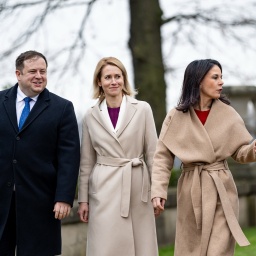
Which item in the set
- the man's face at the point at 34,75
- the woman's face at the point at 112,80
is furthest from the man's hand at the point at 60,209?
the woman's face at the point at 112,80

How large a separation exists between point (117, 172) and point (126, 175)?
9 cm

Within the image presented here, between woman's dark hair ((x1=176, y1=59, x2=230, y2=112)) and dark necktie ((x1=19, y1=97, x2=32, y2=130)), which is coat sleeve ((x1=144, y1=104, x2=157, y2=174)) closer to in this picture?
woman's dark hair ((x1=176, y1=59, x2=230, y2=112))

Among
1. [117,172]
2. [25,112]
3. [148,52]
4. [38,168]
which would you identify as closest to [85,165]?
[117,172]

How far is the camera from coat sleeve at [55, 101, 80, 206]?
7.60 m

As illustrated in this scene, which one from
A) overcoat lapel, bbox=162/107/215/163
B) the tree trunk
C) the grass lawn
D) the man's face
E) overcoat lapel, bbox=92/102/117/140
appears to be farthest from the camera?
the tree trunk

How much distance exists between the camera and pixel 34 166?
300 inches

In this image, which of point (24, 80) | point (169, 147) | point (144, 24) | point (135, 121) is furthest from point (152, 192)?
point (144, 24)

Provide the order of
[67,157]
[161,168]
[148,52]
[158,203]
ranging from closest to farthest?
[158,203], [161,168], [67,157], [148,52]

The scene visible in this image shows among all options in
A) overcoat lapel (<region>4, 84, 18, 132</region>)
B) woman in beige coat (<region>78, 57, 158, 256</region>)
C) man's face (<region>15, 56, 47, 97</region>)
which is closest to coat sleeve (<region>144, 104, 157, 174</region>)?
woman in beige coat (<region>78, 57, 158, 256</region>)

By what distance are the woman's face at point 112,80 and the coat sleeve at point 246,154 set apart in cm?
125

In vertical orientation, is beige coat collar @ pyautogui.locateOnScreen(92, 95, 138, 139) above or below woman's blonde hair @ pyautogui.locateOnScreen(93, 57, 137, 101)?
below

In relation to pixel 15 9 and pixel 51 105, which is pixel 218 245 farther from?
pixel 15 9

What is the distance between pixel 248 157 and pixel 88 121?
1603mm

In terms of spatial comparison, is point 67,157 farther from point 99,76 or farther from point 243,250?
point 243,250
